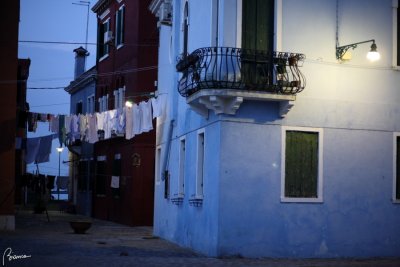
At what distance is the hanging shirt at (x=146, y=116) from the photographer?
24.6 m

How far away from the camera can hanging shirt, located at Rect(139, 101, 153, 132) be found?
80.7 ft

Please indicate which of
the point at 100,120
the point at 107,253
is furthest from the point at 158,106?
the point at 107,253

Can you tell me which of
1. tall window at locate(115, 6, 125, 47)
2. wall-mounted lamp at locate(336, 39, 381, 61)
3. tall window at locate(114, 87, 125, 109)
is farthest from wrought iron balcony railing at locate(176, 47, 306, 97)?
tall window at locate(115, 6, 125, 47)

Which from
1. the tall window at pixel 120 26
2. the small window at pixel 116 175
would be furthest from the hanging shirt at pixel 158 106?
→ the tall window at pixel 120 26

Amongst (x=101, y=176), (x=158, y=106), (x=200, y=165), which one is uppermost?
(x=158, y=106)

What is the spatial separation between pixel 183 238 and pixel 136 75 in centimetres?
1170

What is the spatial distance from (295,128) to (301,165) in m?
0.89

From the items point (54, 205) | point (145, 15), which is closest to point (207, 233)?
point (145, 15)

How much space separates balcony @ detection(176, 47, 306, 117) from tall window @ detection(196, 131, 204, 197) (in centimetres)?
192

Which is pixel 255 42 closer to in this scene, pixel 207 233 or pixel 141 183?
pixel 207 233

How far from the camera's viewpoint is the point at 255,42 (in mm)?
17234

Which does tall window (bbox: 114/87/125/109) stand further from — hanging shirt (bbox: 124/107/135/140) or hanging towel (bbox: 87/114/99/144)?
hanging shirt (bbox: 124/107/135/140)

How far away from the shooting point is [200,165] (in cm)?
1888

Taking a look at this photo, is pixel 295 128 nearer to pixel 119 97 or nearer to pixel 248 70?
pixel 248 70
